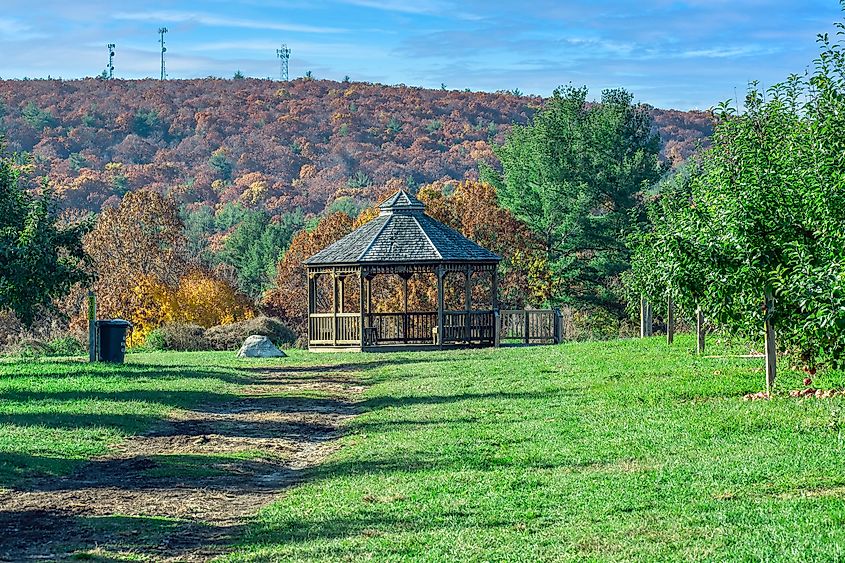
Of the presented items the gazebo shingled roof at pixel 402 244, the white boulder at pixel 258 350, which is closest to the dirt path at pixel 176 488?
the white boulder at pixel 258 350

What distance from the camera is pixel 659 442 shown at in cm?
1334

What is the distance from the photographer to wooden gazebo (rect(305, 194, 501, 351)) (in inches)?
1486

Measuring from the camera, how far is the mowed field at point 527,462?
29.6ft

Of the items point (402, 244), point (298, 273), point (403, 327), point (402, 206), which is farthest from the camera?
point (298, 273)

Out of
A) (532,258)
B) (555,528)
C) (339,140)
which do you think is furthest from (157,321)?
(339,140)

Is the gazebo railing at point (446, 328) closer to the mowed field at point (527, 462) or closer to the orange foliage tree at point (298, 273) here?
the mowed field at point (527, 462)

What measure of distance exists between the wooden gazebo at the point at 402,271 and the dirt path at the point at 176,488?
57.1ft

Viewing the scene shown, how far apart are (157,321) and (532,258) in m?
17.2

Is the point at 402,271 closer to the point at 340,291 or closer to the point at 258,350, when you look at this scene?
the point at 340,291

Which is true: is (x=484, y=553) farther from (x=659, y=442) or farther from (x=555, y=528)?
(x=659, y=442)

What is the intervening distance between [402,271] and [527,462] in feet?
88.4

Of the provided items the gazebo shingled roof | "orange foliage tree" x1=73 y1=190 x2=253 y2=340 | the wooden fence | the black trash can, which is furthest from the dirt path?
"orange foliage tree" x1=73 y1=190 x2=253 y2=340

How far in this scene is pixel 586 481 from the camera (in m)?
11.3

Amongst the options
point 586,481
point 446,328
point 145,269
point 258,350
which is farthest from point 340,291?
point 586,481
